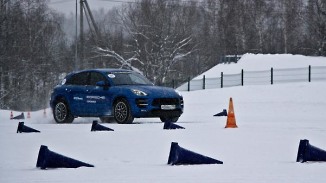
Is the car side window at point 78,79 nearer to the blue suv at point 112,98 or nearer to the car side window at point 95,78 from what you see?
the blue suv at point 112,98

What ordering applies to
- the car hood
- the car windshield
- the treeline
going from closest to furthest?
the car hood
the car windshield
the treeline

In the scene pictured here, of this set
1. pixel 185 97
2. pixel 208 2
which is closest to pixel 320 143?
pixel 185 97

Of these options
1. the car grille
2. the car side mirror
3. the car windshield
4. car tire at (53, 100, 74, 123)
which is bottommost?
car tire at (53, 100, 74, 123)

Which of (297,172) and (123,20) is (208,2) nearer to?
(123,20)

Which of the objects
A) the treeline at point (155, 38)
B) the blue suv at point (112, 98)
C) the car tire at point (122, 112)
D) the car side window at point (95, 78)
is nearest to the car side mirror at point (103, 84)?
the blue suv at point (112, 98)

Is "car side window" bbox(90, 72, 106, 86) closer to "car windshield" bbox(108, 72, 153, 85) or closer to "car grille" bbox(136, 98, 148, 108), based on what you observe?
"car windshield" bbox(108, 72, 153, 85)

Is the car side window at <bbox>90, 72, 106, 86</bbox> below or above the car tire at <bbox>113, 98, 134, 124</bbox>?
above

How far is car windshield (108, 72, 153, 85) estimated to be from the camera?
18.5 metres

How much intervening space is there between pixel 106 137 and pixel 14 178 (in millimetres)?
5841

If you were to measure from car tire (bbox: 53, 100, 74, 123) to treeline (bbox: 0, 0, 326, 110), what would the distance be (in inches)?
1533

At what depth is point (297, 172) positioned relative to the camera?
7.76 meters

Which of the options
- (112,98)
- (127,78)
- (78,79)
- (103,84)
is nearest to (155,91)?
(112,98)

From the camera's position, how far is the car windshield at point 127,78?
60.6 feet

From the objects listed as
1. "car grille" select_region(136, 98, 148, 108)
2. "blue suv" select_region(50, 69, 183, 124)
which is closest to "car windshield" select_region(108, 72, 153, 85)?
"blue suv" select_region(50, 69, 183, 124)
